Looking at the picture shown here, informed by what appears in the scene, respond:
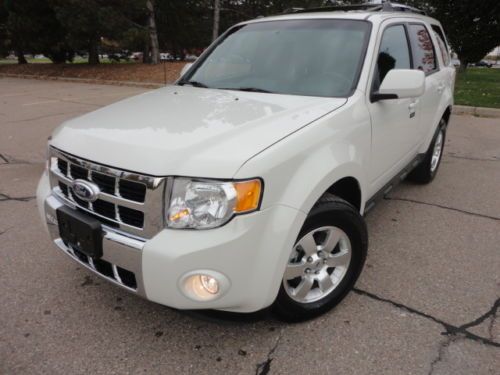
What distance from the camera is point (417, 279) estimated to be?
116 inches

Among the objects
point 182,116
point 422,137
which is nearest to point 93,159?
point 182,116

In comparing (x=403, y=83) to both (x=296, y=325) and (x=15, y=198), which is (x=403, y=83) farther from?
(x=15, y=198)

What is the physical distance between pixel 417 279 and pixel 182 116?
191 cm

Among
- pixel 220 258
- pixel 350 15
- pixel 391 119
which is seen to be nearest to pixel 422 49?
pixel 350 15

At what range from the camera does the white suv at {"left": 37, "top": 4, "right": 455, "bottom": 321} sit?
6.24 feet

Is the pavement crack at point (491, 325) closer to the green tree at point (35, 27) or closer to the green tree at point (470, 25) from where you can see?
the green tree at point (470, 25)

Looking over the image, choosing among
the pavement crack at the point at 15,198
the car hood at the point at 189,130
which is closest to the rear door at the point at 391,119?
the car hood at the point at 189,130

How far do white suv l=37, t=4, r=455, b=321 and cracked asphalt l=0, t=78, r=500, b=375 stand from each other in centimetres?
22

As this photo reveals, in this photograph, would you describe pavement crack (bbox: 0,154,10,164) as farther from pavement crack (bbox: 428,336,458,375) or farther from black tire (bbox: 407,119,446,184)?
pavement crack (bbox: 428,336,458,375)

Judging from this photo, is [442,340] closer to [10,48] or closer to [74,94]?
[74,94]

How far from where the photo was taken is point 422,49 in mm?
4102

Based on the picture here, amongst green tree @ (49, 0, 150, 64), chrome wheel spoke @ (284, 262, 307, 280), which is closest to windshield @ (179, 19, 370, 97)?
chrome wheel spoke @ (284, 262, 307, 280)

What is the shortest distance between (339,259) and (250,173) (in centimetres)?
94

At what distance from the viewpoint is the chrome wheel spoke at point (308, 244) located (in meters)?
2.26
